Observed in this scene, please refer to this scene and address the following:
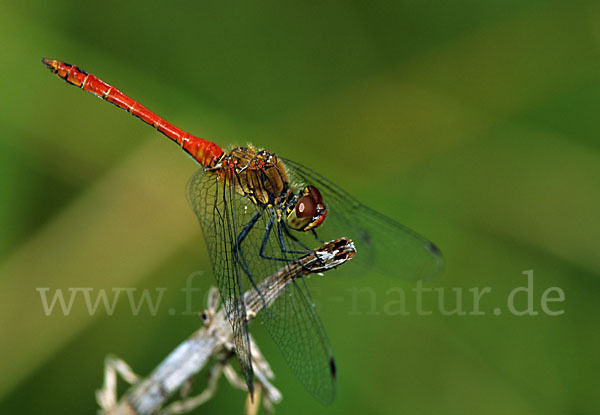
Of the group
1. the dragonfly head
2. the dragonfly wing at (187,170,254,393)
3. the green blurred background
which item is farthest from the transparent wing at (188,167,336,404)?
the green blurred background

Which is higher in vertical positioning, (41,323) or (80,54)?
(80,54)

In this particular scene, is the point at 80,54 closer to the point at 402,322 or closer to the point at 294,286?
the point at 294,286

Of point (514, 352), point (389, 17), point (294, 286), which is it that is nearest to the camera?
point (294, 286)

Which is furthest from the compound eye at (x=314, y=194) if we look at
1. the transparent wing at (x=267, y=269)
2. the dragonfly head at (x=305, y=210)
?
the transparent wing at (x=267, y=269)

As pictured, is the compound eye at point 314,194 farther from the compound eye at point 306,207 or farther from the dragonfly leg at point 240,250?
the dragonfly leg at point 240,250

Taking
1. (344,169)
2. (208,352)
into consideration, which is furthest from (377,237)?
(208,352)

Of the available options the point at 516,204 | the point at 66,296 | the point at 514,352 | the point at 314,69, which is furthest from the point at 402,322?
the point at 66,296

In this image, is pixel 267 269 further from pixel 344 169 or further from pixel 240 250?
pixel 344 169

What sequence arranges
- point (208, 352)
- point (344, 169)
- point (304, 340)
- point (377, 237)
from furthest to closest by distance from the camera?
point (344, 169)
point (377, 237)
point (304, 340)
point (208, 352)
